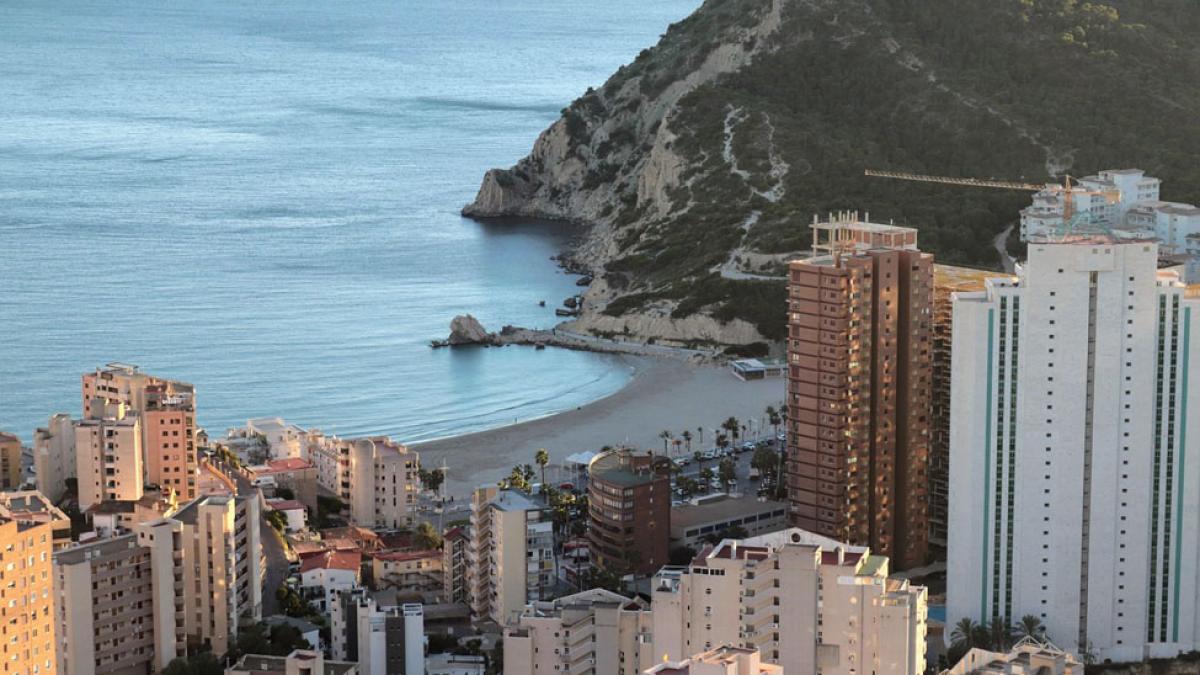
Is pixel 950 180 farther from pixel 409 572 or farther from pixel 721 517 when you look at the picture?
pixel 409 572

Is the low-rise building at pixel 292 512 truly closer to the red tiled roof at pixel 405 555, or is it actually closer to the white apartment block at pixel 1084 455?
the red tiled roof at pixel 405 555

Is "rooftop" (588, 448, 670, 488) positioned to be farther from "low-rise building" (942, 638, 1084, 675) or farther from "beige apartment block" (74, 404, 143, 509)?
"low-rise building" (942, 638, 1084, 675)

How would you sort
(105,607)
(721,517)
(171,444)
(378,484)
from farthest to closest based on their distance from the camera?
(378,484), (721,517), (171,444), (105,607)

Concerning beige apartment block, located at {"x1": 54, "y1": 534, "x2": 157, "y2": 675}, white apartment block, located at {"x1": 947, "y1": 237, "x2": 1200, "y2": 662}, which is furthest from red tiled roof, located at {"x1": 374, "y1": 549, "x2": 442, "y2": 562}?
white apartment block, located at {"x1": 947, "y1": 237, "x2": 1200, "y2": 662}

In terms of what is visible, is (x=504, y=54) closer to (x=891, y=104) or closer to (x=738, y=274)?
(x=891, y=104)

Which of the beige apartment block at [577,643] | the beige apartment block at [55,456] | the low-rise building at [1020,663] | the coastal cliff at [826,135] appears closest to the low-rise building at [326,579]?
the beige apartment block at [577,643]

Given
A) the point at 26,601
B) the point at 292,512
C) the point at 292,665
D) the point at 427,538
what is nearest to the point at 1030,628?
the point at 427,538

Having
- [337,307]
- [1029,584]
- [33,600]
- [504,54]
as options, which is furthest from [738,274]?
[504,54]
